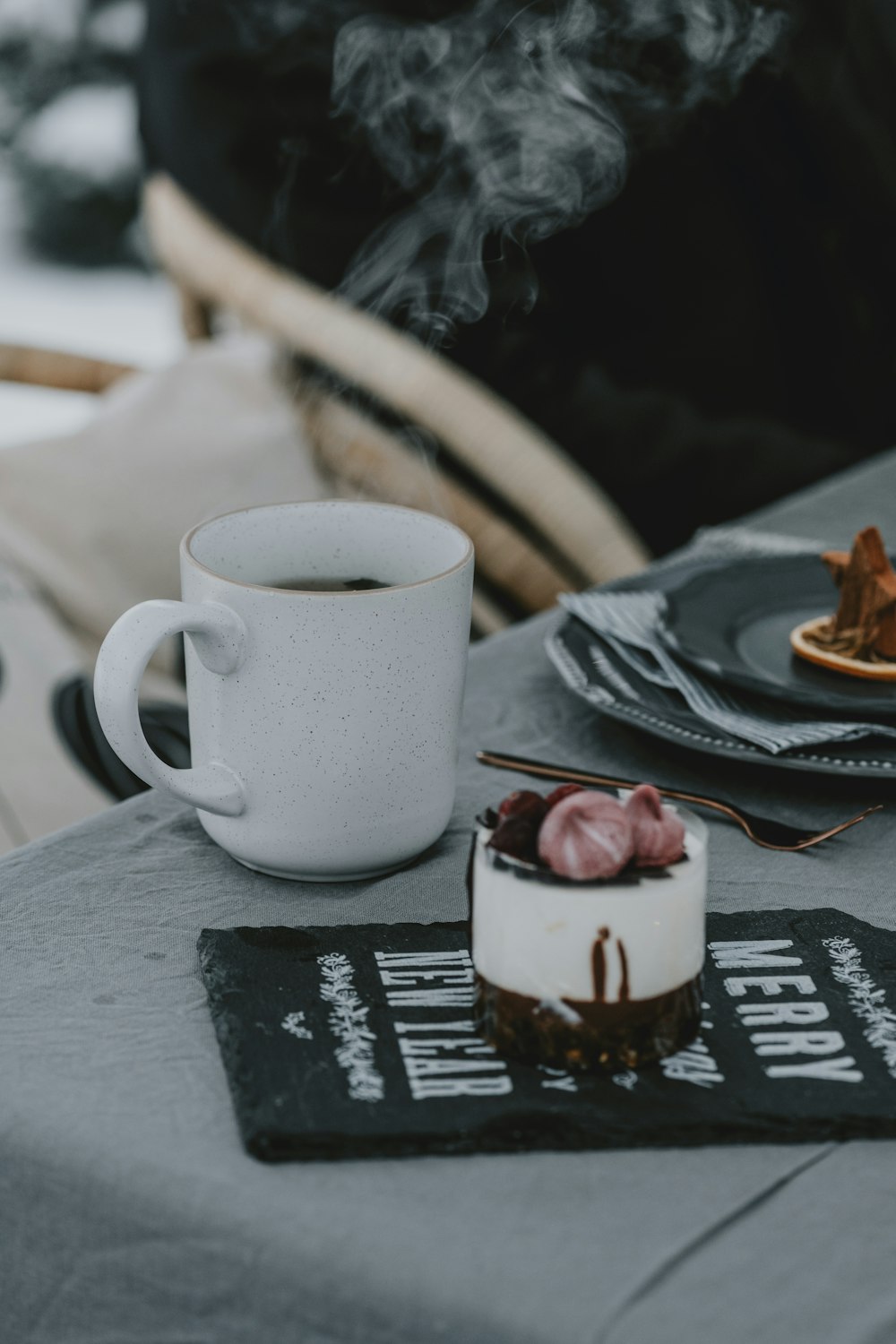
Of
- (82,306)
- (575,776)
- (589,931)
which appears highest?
(589,931)

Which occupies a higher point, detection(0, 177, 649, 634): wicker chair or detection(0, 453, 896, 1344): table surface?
detection(0, 453, 896, 1344): table surface

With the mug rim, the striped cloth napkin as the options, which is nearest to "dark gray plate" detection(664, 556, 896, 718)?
the striped cloth napkin

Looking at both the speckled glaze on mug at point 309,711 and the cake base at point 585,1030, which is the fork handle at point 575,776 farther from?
the cake base at point 585,1030

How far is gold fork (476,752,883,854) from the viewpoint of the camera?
0.59m

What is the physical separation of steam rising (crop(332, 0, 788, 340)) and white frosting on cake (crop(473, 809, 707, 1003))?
3.68 ft

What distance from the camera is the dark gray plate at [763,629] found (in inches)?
Result: 26.1

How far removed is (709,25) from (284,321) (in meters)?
0.62

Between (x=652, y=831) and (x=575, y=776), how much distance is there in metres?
0.22

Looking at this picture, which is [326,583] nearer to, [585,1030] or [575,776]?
[575,776]

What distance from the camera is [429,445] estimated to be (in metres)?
1.49

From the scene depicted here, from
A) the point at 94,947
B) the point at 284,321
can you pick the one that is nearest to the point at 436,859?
the point at 94,947

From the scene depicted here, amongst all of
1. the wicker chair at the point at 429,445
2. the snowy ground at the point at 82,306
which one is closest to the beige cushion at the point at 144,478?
the wicker chair at the point at 429,445

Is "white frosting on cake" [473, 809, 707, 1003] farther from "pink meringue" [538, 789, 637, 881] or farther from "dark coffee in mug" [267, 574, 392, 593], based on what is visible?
"dark coffee in mug" [267, 574, 392, 593]

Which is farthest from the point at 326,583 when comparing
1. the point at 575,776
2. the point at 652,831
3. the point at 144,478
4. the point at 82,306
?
the point at 82,306
